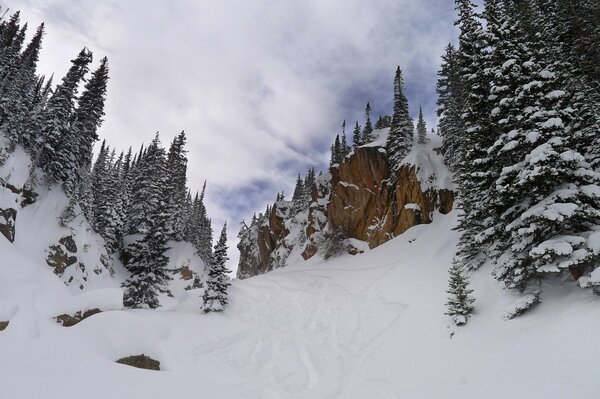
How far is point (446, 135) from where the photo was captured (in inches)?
1607

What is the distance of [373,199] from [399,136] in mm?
9997

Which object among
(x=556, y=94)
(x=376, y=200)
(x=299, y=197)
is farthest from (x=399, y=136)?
(x=299, y=197)

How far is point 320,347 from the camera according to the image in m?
16.5

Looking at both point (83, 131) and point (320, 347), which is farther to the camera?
point (83, 131)

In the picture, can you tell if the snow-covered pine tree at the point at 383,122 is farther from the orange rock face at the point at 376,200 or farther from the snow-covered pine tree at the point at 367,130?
the orange rock face at the point at 376,200

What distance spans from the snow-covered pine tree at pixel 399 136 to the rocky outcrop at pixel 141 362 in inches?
1537

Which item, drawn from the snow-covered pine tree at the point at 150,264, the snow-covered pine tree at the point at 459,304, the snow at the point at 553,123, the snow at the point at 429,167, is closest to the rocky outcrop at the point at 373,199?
the snow at the point at 429,167

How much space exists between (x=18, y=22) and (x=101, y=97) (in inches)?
1448

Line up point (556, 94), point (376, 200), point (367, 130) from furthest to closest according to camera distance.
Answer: point (367, 130) → point (376, 200) → point (556, 94)

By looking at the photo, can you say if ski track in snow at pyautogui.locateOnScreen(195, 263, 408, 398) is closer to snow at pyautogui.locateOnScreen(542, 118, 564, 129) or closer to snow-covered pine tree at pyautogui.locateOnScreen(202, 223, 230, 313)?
snow-covered pine tree at pyautogui.locateOnScreen(202, 223, 230, 313)

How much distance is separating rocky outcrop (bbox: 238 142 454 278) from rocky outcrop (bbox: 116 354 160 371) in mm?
34306

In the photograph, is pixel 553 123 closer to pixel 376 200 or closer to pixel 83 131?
pixel 376 200

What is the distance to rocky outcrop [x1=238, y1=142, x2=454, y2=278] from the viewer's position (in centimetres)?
4003

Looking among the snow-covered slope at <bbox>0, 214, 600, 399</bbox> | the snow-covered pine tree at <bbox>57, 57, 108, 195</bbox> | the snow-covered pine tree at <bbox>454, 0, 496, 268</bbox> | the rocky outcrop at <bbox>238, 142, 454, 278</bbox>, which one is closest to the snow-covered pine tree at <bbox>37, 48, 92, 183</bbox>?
the snow-covered pine tree at <bbox>57, 57, 108, 195</bbox>
